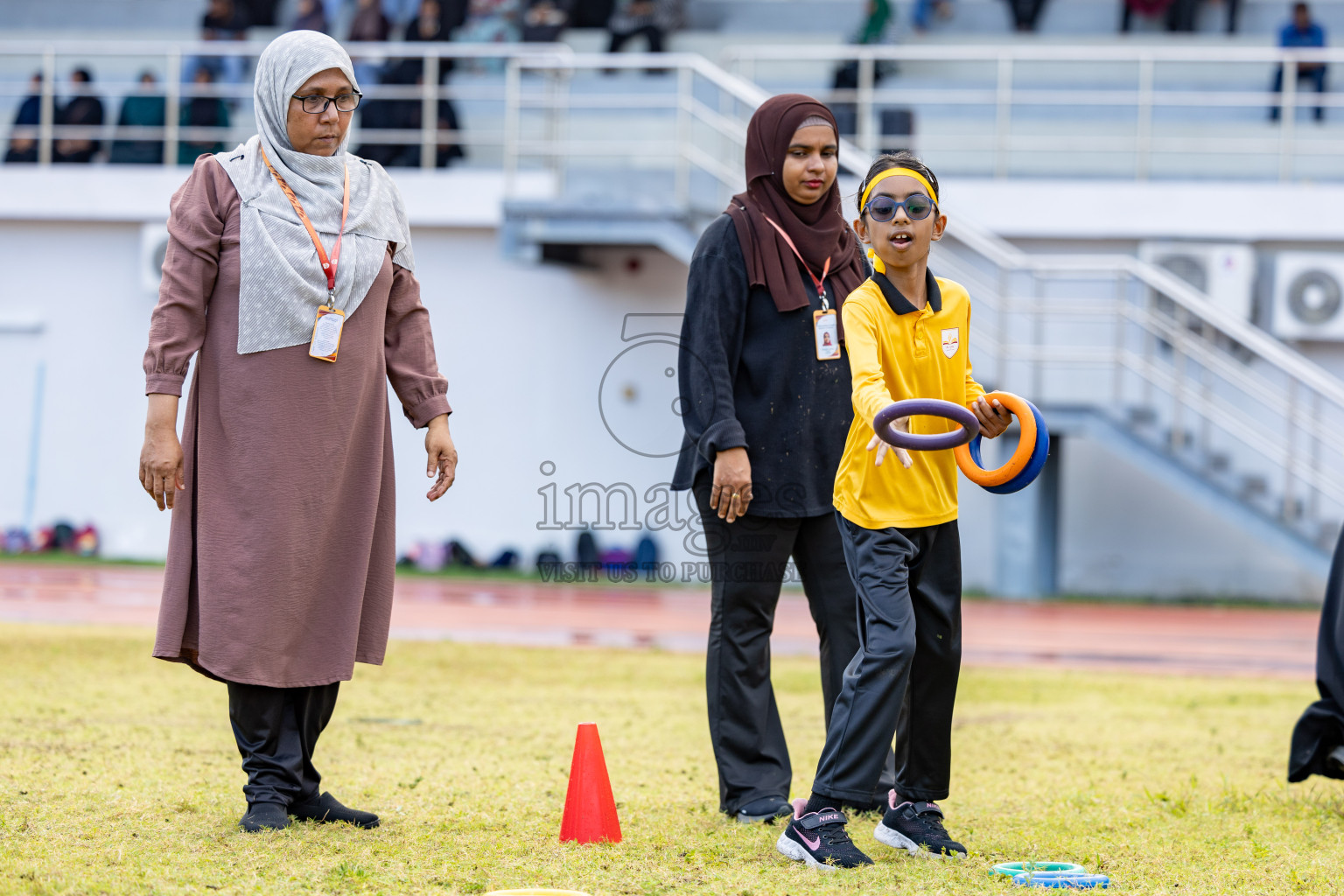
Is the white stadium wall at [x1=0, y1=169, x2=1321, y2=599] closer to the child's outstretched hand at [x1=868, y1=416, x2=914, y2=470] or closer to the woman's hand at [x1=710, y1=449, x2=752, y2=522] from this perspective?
the woman's hand at [x1=710, y1=449, x2=752, y2=522]

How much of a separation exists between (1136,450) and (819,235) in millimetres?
9034

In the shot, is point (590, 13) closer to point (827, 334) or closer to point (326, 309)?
point (827, 334)

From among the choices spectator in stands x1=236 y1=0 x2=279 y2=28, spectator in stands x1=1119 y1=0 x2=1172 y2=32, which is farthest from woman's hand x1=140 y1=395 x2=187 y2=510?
spectator in stands x1=236 y1=0 x2=279 y2=28

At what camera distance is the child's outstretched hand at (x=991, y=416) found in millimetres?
3873

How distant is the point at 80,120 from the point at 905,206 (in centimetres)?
1407

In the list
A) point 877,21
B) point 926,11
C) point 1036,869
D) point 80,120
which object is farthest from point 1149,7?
point 1036,869

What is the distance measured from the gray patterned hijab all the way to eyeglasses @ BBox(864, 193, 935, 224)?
1.35m

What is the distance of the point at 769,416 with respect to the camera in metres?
4.57

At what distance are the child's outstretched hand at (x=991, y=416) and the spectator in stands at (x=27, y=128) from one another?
14238mm

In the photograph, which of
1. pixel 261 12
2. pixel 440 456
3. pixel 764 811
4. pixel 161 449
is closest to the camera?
pixel 161 449

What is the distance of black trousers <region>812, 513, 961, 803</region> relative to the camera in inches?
152

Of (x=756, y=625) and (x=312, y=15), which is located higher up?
(x=312, y=15)

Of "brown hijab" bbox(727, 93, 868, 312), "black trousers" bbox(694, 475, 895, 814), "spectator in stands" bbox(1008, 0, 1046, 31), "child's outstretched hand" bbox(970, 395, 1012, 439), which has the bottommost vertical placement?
"black trousers" bbox(694, 475, 895, 814)

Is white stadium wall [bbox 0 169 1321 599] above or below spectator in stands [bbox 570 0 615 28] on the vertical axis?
below
